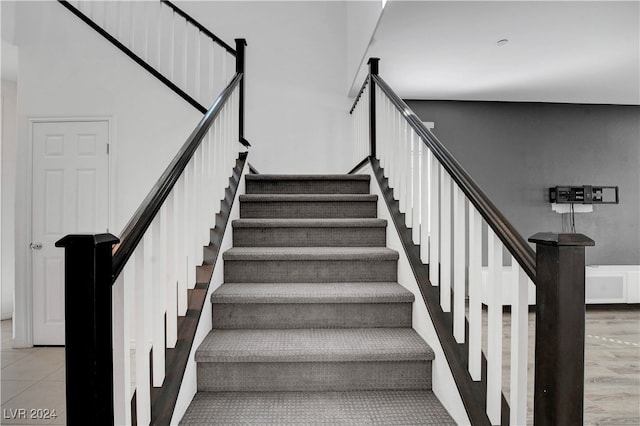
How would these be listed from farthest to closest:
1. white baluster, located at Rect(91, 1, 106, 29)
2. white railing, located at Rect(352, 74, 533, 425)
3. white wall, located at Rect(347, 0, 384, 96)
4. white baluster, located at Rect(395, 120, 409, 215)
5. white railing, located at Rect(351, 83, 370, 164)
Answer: white baluster, located at Rect(91, 1, 106, 29) → white railing, located at Rect(351, 83, 370, 164) → white wall, located at Rect(347, 0, 384, 96) → white baluster, located at Rect(395, 120, 409, 215) → white railing, located at Rect(352, 74, 533, 425)

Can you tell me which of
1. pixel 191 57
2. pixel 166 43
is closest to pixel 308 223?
pixel 191 57

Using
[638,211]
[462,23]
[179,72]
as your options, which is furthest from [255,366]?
[638,211]

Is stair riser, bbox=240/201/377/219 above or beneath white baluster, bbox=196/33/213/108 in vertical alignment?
beneath

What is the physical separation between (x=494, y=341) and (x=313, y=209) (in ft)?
5.98

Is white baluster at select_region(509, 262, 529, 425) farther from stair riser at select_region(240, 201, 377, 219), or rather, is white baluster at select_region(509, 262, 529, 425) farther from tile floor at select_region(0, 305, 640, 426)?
stair riser at select_region(240, 201, 377, 219)

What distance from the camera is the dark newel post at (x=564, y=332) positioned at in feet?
3.48

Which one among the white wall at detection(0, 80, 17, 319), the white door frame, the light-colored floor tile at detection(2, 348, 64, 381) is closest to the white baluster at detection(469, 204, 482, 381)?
the light-colored floor tile at detection(2, 348, 64, 381)

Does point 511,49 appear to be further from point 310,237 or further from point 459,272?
point 459,272

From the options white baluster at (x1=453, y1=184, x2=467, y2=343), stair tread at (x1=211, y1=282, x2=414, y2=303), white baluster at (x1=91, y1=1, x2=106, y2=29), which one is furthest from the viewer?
white baluster at (x1=91, y1=1, x2=106, y2=29)

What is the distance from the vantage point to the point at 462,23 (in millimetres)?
2893

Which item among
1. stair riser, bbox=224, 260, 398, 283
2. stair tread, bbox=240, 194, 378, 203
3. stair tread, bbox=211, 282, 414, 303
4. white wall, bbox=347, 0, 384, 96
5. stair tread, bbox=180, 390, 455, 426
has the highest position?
white wall, bbox=347, 0, 384, 96

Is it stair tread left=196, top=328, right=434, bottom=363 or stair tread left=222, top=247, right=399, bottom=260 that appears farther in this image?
stair tread left=222, top=247, right=399, bottom=260

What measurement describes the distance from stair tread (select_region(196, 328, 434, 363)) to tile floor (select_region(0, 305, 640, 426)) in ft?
4.12

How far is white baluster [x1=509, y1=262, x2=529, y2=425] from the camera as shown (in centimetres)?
118
